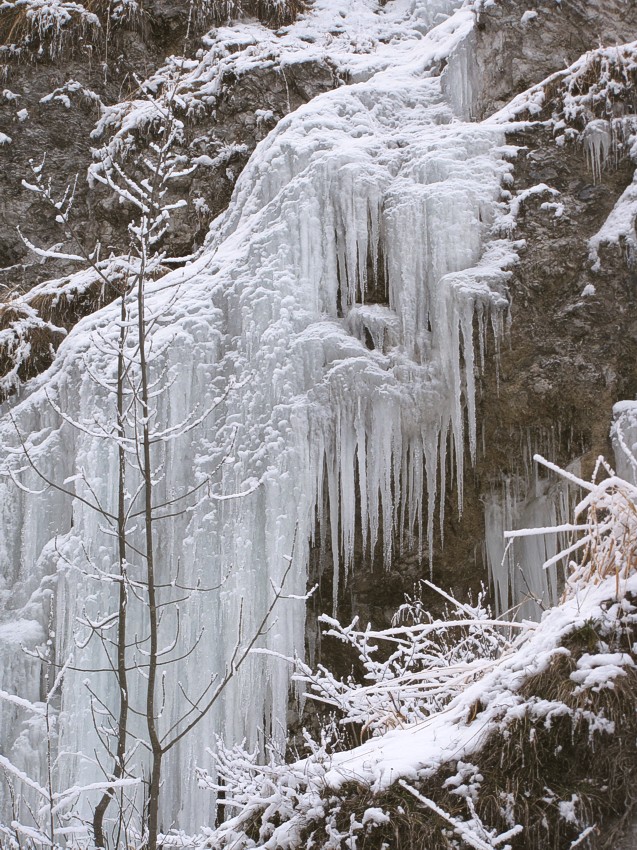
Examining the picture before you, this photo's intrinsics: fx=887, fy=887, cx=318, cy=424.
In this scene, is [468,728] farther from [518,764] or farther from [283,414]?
[283,414]

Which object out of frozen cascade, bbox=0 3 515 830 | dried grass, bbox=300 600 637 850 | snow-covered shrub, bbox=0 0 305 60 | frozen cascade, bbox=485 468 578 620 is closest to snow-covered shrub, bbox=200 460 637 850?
dried grass, bbox=300 600 637 850

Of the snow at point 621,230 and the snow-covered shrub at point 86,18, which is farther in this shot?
the snow-covered shrub at point 86,18

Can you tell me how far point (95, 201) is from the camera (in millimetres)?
9227

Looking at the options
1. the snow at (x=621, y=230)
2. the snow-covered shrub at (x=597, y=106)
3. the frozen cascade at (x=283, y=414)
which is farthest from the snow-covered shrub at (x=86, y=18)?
the snow at (x=621, y=230)

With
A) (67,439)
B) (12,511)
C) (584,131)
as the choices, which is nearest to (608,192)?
(584,131)

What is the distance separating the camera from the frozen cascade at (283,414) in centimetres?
581

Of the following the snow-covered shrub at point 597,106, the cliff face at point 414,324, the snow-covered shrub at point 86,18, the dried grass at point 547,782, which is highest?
the snow-covered shrub at point 86,18

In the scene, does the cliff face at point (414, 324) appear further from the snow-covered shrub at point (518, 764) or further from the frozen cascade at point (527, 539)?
the snow-covered shrub at point (518, 764)

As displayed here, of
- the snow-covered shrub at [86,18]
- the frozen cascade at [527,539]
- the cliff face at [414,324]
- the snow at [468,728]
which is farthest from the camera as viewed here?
the snow-covered shrub at [86,18]

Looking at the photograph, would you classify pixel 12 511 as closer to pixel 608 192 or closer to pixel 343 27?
pixel 608 192

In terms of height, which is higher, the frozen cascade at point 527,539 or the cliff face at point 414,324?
the cliff face at point 414,324

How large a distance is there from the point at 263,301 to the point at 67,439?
179 cm

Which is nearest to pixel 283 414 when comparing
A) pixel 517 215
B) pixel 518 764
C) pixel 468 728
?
pixel 517 215

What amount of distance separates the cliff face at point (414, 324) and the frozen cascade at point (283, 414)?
18mm
